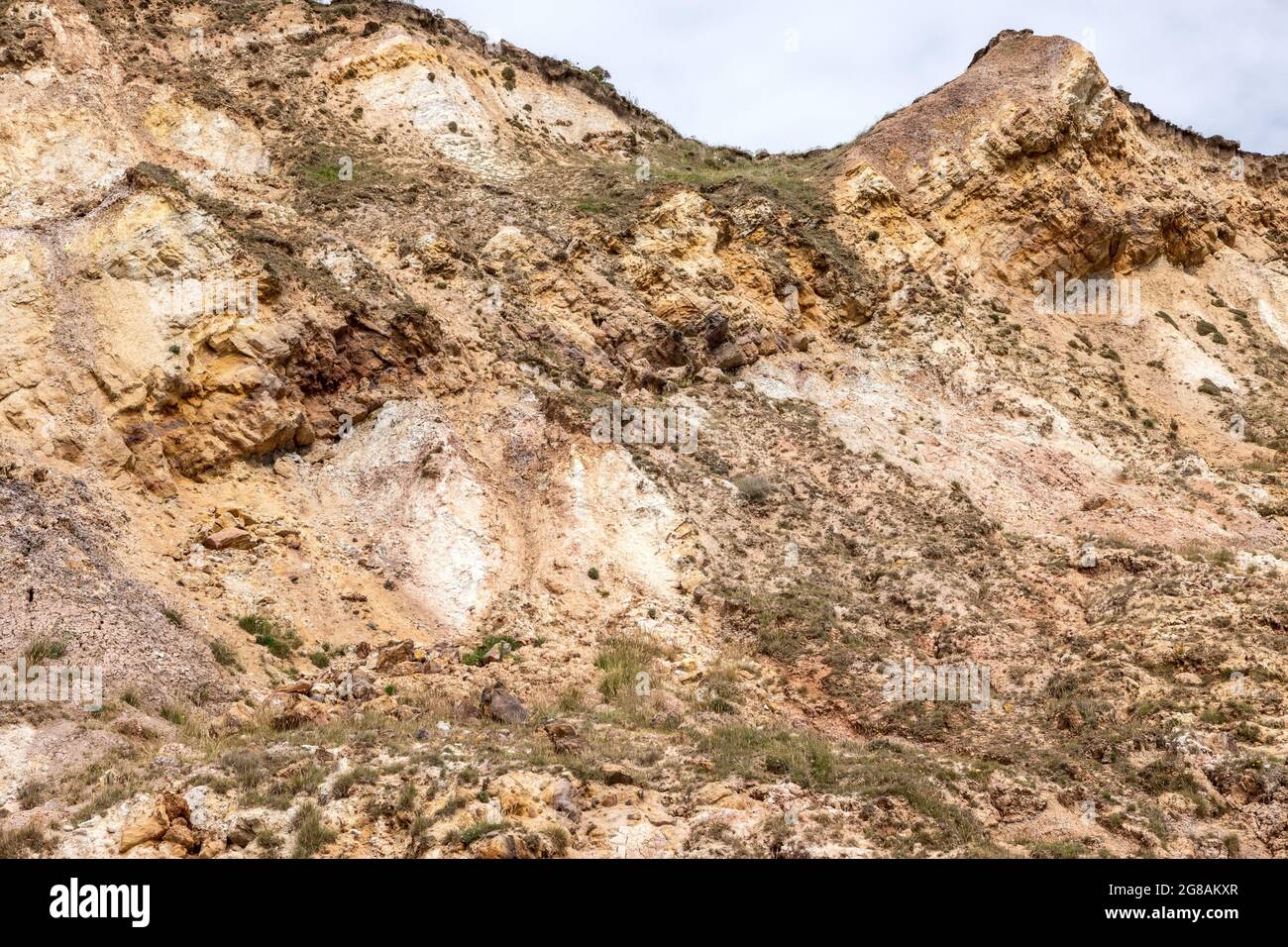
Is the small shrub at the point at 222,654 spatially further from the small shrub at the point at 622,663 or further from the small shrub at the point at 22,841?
the small shrub at the point at 622,663

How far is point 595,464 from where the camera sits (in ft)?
58.9

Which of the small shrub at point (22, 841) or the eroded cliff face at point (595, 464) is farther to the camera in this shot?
the eroded cliff face at point (595, 464)

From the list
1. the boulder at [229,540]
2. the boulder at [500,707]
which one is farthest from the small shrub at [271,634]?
the boulder at [500,707]

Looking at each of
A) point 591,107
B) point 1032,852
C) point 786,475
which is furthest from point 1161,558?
point 591,107

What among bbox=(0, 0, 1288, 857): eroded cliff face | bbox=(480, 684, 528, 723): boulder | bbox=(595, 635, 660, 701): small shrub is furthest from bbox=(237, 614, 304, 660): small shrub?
bbox=(595, 635, 660, 701): small shrub

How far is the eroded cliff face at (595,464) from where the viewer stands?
35.5 feet

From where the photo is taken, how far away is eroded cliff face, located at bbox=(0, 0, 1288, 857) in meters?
10.8

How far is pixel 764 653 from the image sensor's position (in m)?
15.4

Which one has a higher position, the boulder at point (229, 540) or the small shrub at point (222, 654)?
the boulder at point (229, 540)

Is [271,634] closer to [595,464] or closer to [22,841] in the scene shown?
[22,841]

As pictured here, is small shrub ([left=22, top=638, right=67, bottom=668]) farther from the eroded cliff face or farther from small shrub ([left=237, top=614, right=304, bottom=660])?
small shrub ([left=237, top=614, right=304, bottom=660])

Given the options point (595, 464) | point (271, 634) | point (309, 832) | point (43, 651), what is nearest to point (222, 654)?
point (271, 634)

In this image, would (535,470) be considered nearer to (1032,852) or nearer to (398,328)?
(398,328)

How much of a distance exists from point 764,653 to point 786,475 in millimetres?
5329
